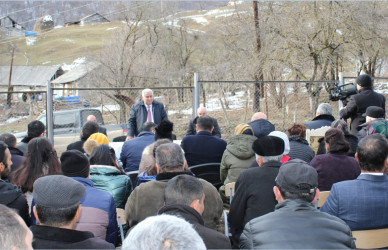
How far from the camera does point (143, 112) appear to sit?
6801mm

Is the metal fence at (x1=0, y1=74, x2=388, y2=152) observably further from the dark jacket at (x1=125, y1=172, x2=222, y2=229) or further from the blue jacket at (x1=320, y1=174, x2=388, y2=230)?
the blue jacket at (x1=320, y1=174, x2=388, y2=230)

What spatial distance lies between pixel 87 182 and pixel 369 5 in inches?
642

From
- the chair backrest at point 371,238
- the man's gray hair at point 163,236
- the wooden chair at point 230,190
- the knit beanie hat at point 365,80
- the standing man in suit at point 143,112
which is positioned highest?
the knit beanie hat at point 365,80

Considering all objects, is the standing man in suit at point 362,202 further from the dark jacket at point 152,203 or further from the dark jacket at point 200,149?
the dark jacket at point 200,149

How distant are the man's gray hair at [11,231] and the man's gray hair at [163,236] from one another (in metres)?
0.47

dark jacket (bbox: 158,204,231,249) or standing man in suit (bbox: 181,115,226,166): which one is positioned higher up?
standing man in suit (bbox: 181,115,226,166)

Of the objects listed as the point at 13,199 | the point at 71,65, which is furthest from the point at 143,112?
the point at 71,65

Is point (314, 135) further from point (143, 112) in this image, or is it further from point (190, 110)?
point (190, 110)

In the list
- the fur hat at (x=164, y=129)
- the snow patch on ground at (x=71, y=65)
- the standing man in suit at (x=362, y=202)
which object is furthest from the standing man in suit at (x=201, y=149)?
the snow patch on ground at (x=71, y=65)

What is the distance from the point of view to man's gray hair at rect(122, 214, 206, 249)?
129cm

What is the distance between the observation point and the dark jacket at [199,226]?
210 centimetres

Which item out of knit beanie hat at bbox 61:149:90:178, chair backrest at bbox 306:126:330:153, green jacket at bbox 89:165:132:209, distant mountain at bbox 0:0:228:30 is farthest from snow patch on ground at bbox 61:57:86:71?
knit beanie hat at bbox 61:149:90:178

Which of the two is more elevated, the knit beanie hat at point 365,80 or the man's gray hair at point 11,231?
the knit beanie hat at point 365,80

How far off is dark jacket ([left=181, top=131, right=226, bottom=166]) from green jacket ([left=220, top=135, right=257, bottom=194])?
60 cm
